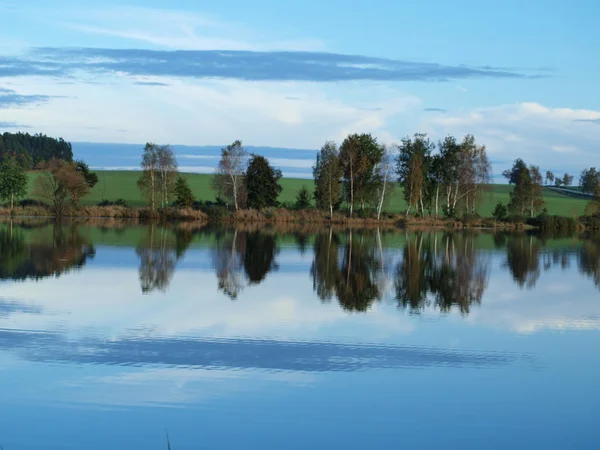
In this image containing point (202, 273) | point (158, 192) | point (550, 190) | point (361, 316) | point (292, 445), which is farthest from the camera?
point (550, 190)

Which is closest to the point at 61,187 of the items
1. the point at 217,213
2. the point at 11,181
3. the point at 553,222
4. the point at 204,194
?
the point at 11,181

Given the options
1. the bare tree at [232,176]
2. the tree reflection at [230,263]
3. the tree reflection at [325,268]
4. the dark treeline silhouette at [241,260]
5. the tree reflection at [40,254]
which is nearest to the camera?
the tree reflection at [325,268]

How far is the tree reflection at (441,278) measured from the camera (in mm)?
22812

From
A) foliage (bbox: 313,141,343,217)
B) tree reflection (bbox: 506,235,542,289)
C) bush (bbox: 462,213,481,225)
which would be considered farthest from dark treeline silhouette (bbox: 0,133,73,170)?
tree reflection (bbox: 506,235,542,289)

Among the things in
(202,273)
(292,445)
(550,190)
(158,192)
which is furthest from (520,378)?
(550,190)

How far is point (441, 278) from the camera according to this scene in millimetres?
29250

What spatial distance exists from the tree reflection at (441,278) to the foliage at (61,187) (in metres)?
40.6

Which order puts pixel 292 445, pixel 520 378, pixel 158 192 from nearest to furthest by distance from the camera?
pixel 292 445 → pixel 520 378 → pixel 158 192

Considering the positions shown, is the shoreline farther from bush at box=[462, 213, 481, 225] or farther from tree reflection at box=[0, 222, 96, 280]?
tree reflection at box=[0, 222, 96, 280]

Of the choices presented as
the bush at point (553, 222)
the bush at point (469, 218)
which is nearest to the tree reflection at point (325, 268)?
the bush at point (469, 218)

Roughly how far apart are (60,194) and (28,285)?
56.8m

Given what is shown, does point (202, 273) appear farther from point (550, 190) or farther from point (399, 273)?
point (550, 190)

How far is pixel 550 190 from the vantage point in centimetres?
→ 13912

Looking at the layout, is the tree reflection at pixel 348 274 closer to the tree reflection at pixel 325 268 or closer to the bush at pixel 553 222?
the tree reflection at pixel 325 268
